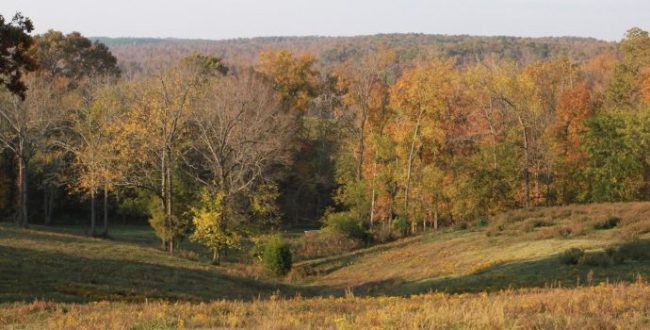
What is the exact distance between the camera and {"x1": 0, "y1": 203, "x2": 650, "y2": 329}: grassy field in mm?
10297

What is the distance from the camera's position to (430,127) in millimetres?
46312

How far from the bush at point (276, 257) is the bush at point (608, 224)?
1616 cm

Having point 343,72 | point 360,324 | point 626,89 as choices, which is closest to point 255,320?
point 360,324

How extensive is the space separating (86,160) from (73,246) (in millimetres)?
7431

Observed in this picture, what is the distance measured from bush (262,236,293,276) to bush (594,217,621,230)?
16163 millimetres

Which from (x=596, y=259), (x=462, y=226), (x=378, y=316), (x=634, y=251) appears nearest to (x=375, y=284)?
(x=596, y=259)

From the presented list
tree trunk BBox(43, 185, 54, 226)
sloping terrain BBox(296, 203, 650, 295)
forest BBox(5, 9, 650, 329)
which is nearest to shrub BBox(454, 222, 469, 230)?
forest BBox(5, 9, 650, 329)

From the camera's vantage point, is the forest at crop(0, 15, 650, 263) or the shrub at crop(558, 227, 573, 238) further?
the forest at crop(0, 15, 650, 263)

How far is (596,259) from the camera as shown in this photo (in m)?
23.0

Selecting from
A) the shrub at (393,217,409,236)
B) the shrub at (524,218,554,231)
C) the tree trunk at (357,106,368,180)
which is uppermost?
the tree trunk at (357,106,368,180)

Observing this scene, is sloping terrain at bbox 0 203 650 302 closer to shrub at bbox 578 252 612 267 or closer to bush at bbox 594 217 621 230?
bush at bbox 594 217 621 230

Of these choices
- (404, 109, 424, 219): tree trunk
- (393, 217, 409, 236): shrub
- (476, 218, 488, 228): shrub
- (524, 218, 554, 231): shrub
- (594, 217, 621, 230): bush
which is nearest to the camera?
(594, 217, 621, 230): bush

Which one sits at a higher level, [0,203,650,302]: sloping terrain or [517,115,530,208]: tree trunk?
[517,115,530,208]: tree trunk

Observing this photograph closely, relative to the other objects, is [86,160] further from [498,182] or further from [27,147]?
[498,182]
